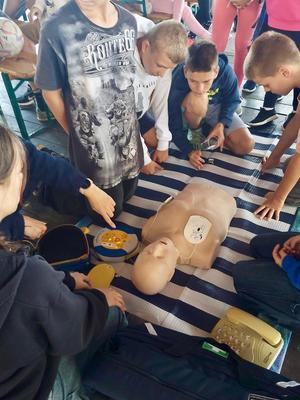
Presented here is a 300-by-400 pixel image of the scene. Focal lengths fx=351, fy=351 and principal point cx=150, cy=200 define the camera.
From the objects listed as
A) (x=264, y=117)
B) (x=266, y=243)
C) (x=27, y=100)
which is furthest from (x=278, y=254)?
(x=27, y=100)

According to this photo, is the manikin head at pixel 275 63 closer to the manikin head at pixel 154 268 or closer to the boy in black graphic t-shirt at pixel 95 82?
the boy in black graphic t-shirt at pixel 95 82

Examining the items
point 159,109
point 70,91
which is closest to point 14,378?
point 70,91

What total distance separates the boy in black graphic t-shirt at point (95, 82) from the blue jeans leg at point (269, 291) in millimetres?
588

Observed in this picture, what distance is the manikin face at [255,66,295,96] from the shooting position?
1228 mm

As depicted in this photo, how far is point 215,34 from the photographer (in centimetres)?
207

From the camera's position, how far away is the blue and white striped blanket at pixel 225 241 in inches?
43.3

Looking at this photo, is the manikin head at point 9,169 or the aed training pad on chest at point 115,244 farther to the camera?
the aed training pad on chest at point 115,244

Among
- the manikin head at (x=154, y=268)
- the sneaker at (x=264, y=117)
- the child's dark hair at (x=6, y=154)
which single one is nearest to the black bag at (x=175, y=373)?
the manikin head at (x=154, y=268)

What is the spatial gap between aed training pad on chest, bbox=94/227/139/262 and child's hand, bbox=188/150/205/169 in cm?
50

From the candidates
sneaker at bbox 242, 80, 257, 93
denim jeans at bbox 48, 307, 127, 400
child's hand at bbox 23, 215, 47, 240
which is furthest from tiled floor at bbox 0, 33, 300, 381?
denim jeans at bbox 48, 307, 127, 400

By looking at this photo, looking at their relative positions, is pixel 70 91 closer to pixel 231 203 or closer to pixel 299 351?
pixel 231 203

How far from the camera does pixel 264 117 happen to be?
1.93 m

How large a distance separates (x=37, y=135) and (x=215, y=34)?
3.93 ft

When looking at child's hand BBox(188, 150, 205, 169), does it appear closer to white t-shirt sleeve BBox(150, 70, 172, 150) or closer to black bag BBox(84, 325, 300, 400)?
white t-shirt sleeve BBox(150, 70, 172, 150)
